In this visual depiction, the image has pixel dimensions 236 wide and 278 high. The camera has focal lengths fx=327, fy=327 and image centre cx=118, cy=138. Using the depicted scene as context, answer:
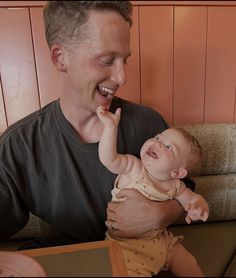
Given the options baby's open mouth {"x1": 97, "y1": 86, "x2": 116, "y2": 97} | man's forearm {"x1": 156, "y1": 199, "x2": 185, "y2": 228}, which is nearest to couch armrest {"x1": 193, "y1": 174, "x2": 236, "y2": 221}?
man's forearm {"x1": 156, "y1": 199, "x2": 185, "y2": 228}

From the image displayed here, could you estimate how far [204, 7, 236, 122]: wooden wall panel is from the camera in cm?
158

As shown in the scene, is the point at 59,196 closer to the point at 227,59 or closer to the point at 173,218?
the point at 173,218

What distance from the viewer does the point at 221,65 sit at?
165cm

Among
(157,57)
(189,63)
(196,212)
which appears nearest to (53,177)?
(196,212)

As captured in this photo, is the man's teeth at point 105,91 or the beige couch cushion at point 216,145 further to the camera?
the beige couch cushion at point 216,145

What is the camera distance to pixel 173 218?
3.81 feet

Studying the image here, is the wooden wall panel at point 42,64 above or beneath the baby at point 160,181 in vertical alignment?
above

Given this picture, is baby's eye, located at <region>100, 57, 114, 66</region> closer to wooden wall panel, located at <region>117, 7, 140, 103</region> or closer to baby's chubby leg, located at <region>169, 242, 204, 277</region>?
wooden wall panel, located at <region>117, 7, 140, 103</region>

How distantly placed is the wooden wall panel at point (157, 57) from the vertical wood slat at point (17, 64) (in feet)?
1.73

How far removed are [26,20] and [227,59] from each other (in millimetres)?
983

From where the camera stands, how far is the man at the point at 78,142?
1.07 meters

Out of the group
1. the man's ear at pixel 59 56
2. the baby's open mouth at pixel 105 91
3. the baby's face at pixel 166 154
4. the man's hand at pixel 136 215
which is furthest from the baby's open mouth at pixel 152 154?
the man's ear at pixel 59 56

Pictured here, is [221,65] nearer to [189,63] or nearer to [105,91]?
[189,63]

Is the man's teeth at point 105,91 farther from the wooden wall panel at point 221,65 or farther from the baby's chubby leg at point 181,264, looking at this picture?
the wooden wall panel at point 221,65
